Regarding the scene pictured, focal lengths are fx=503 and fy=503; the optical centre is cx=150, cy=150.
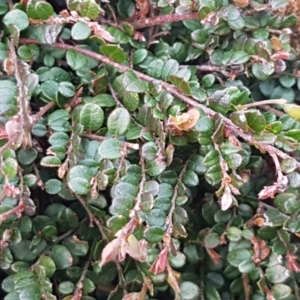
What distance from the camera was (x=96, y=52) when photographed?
1.09 m

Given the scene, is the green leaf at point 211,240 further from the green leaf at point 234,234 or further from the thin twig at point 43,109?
the thin twig at point 43,109

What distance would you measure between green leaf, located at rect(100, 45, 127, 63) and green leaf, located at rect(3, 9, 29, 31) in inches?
6.4

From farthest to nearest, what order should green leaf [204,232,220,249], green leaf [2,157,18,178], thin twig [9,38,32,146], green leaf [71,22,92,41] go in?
1. green leaf [204,232,220,249]
2. green leaf [71,22,92,41]
3. green leaf [2,157,18,178]
4. thin twig [9,38,32,146]

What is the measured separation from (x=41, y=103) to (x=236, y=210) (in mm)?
483

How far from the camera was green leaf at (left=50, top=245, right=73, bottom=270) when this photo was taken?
101 cm

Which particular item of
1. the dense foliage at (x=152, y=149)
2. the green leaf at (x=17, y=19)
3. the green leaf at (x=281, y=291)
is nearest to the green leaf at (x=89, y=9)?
the dense foliage at (x=152, y=149)

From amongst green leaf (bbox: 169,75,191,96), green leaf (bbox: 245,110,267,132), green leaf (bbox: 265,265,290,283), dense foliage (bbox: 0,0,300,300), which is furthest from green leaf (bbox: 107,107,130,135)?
green leaf (bbox: 265,265,290,283)

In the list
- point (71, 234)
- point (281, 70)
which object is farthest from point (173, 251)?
point (281, 70)

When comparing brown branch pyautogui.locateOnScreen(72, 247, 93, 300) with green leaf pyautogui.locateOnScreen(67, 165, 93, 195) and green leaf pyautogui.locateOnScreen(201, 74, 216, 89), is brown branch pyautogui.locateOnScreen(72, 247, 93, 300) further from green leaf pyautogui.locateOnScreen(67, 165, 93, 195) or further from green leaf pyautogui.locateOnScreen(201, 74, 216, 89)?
green leaf pyautogui.locateOnScreen(201, 74, 216, 89)

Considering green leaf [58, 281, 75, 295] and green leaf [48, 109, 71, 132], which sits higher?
green leaf [48, 109, 71, 132]

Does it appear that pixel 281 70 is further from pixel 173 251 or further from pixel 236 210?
pixel 173 251

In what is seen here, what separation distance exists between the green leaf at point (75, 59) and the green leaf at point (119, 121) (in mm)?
157

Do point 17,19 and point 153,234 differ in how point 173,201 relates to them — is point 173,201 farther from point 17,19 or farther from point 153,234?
point 17,19

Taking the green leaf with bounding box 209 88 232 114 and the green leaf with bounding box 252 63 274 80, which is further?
the green leaf with bounding box 252 63 274 80
